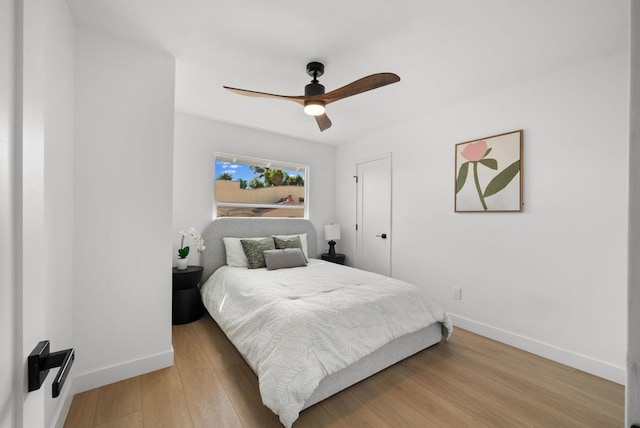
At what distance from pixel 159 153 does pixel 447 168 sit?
3.01 metres

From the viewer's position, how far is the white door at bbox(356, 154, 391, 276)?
3.95 m

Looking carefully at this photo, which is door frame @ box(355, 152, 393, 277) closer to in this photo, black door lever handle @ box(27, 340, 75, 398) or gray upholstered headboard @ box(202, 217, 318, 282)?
gray upholstered headboard @ box(202, 217, 318, 282)

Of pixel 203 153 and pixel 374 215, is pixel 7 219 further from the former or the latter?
pixel 374 215

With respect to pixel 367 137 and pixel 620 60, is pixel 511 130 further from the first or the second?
pixel 367 137

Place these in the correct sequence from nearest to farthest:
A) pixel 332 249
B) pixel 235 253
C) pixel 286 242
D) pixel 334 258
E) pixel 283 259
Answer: pixel 283 259
pixel 235 253
pixel 286 242
pixel 334 258
pixel 332 249

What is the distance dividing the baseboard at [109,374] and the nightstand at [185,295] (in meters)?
0.86

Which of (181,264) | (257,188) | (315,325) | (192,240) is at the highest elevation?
(257,188)

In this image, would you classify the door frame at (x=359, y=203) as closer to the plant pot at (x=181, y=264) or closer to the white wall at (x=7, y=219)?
the plant pot at (x=181, y=264)

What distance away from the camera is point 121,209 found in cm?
202

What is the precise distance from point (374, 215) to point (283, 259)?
1.61m

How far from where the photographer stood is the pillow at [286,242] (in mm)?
3713

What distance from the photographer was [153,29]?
6.34ft

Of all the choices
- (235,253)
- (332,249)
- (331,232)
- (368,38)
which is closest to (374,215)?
(331,232)

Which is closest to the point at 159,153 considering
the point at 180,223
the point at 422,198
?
the point at 180,223
